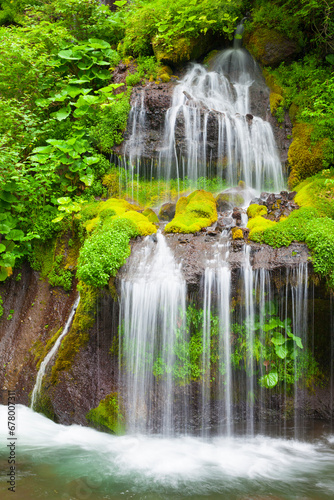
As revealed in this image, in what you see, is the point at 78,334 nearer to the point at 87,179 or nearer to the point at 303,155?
the point at 87,179

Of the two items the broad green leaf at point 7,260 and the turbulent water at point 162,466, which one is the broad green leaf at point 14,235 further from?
the turbulent water at point 162,466

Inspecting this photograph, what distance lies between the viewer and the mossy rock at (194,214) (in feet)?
21.7

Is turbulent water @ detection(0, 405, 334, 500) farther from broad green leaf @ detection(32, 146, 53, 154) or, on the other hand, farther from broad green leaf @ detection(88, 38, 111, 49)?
broad green leaf @ detection(88, 38, 111, 49)

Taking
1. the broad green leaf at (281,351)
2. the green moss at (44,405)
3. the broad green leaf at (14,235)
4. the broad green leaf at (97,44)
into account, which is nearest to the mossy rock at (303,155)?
the broad green leaf at (281,351)

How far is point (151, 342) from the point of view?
18.4 feet

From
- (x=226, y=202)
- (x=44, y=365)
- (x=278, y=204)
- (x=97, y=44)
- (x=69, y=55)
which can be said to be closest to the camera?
(x=44, y=365)

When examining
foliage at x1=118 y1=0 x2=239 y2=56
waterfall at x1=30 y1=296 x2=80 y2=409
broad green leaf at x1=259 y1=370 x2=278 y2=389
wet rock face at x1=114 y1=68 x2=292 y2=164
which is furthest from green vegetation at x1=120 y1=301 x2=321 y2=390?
foliage at x1=118 y1=0 x2=239 y2=56

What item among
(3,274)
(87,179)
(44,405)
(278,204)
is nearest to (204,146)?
(278,204)

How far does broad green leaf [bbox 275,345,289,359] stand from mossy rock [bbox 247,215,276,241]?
1747 mm

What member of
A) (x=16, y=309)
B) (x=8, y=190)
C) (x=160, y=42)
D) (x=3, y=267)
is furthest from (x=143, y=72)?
(x=16, y=309)

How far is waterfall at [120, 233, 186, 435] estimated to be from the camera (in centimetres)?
549

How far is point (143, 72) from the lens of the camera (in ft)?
33.3

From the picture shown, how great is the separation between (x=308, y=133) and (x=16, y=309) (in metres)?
7.74

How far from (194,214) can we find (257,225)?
1336 mm
